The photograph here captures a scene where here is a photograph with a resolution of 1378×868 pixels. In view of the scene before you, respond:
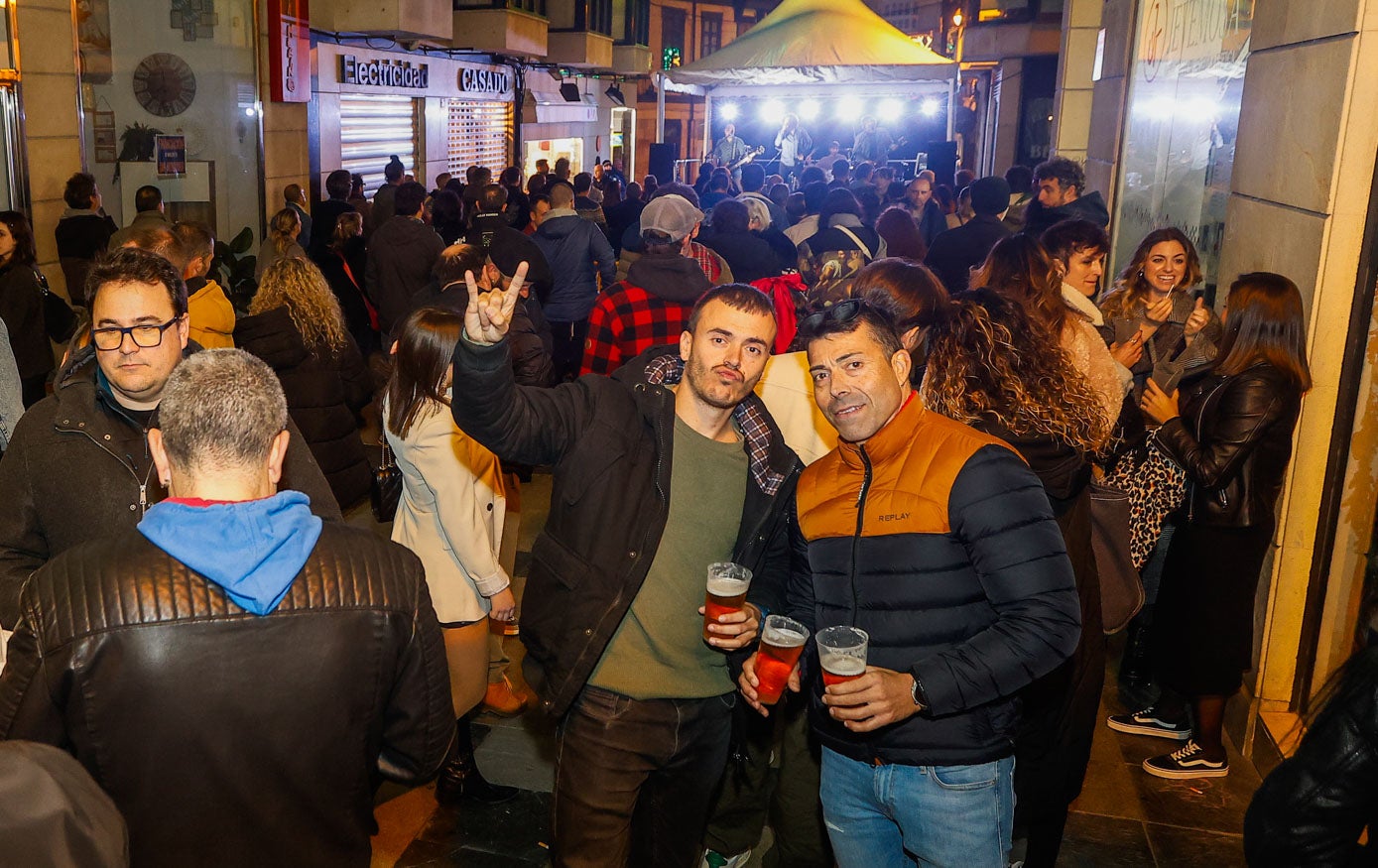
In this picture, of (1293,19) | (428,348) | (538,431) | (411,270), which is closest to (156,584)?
(538,431)

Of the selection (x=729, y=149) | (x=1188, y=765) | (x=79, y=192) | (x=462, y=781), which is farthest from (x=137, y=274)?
(x=729, y=149)

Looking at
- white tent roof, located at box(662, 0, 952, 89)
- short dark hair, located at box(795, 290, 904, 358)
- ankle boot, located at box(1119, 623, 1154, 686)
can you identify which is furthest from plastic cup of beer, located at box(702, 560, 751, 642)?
white tent roof, located at box(662, 0, 952, 89)

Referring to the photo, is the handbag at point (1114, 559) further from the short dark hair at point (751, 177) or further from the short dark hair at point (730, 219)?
the short dark hair at point (751, 177)

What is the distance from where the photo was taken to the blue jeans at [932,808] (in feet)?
8.84

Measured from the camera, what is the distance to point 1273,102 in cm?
495

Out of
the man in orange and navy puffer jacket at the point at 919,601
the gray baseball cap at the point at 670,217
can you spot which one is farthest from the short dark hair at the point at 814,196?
the man in orange and navy puffer jacket at the point at 919,601

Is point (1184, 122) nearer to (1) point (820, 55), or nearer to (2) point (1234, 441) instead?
(2) point (1234, 441)

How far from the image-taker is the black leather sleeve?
4211 mm

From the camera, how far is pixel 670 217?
6.14m

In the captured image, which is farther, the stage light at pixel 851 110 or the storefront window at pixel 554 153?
the stage light at pixel 851 110

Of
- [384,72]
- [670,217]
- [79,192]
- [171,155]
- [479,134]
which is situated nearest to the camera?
[670,217]

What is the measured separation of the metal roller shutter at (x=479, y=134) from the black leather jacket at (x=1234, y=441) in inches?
715

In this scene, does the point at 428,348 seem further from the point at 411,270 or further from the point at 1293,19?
the point at 411,270

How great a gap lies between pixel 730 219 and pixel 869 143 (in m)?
19.8
